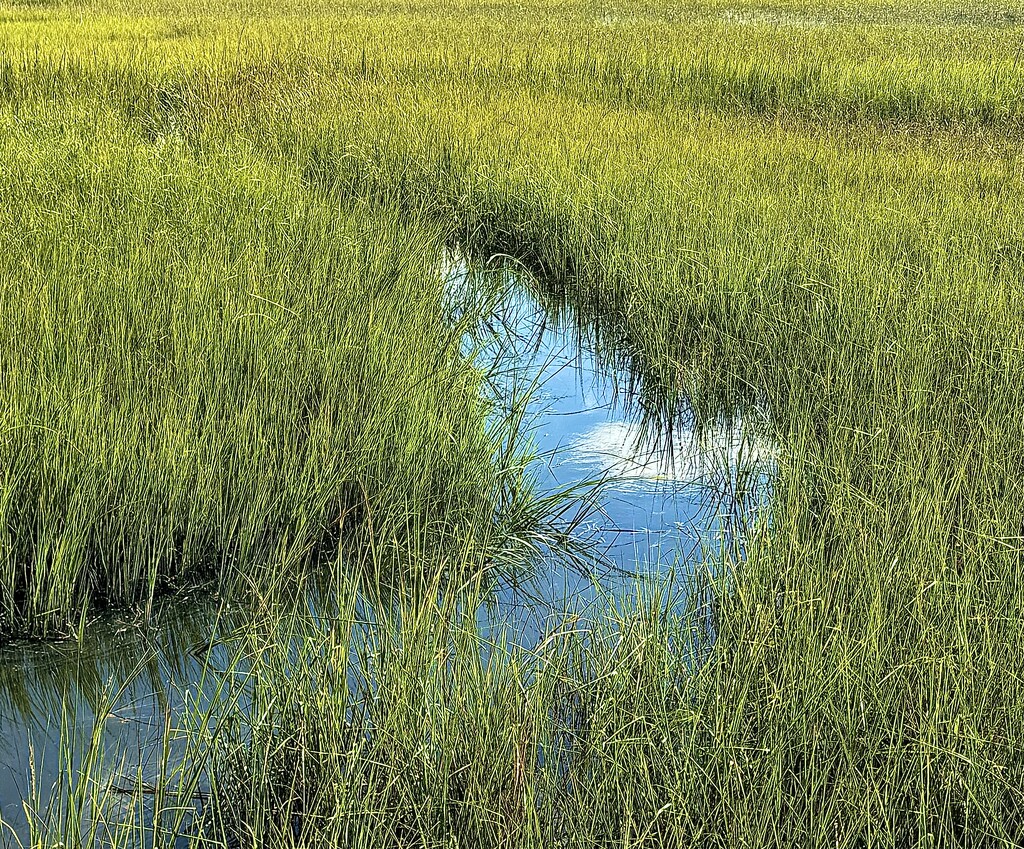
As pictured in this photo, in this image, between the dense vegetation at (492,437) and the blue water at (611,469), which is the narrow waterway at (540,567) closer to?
the blue water at (611,469)

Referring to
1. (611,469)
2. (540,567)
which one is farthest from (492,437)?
(540,567)

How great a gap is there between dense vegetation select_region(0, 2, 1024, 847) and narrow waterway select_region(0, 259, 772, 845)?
0.40 feet

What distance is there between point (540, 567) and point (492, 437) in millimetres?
584

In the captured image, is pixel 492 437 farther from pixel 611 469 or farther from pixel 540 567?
pixel 540 567

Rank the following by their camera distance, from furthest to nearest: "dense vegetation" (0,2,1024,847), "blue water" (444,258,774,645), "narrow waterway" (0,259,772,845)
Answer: "blue water" (444,258,774,645)
"narrow waterway" (0,259,772,845)
"dense vegetation" (0,2,1024,847)

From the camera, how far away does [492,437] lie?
3100 mm

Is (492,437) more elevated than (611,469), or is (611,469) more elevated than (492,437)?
(492,437)

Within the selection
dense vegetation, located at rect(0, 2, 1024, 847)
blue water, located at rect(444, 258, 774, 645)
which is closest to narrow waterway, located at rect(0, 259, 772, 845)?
blue water, located at rect(444, 258, 774, 645)

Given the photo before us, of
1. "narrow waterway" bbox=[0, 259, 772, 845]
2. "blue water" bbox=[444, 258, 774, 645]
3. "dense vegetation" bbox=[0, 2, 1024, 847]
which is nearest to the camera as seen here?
"dense vegetation" bbox=[0, 2, 1024, 847]

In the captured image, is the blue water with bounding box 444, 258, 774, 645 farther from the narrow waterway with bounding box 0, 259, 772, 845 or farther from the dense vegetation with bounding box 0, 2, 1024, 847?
the dense vegetation with bounding box 0, 2, 1024, 847

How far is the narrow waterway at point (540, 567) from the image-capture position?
1.87m

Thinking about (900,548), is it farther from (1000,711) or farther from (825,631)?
(1000,711)

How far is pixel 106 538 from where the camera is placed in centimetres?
236

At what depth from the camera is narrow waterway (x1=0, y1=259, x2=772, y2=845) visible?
187cm
